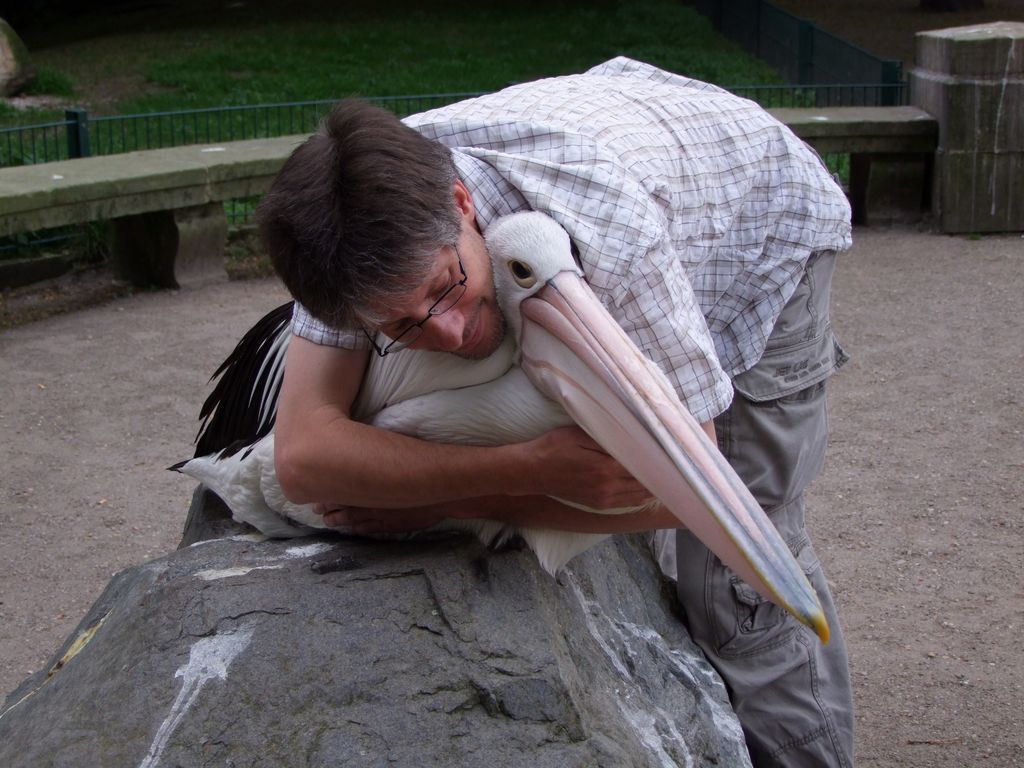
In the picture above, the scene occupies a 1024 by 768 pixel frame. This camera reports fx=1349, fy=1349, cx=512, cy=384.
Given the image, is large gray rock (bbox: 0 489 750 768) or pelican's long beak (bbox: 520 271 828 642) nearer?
pelican's long beak (bbox: 520 271 828 642)

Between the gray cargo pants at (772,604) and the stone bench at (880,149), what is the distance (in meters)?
4.73

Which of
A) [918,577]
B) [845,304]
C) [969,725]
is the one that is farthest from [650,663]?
[845,304]

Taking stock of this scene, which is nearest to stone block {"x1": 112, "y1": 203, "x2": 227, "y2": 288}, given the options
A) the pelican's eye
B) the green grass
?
the green grass

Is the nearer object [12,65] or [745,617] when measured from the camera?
[745,617]

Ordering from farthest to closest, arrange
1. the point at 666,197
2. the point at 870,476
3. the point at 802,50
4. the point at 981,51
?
the point at 802,50, the point at 981,51, the point at 870,476, the point at 666,197

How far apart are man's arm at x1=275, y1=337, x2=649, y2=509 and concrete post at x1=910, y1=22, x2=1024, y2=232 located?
5.32m

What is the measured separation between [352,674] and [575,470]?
16.3 inches

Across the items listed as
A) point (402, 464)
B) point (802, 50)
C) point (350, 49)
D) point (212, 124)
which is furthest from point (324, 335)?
point (350, 49)

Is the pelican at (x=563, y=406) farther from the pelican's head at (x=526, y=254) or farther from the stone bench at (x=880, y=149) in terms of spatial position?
the stone bench at (x=880, y=149)

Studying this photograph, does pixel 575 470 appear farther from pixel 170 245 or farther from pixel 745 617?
pixel 170 245

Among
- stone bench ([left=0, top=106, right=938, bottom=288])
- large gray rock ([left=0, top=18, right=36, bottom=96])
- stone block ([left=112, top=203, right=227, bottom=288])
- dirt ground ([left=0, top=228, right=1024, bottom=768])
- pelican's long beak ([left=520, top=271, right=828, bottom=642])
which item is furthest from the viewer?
large gray rock ([left=0, top=18, right=36, bottom=96])

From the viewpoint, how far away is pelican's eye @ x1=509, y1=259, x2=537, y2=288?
1.77 meters

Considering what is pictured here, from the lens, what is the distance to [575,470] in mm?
1847

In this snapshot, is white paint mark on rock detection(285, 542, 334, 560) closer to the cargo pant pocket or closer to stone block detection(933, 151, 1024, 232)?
the cargo pant pocket
